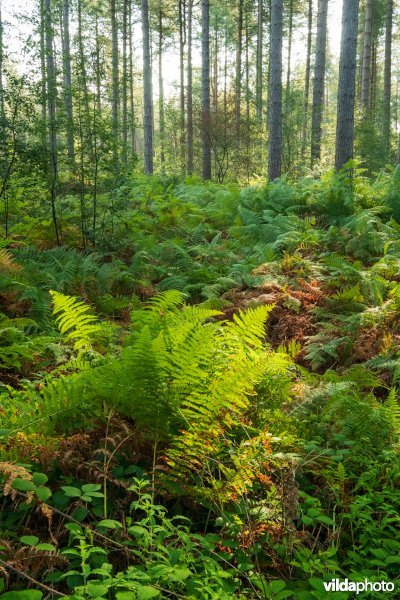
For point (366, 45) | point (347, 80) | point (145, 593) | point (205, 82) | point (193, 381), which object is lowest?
point (145, 593)

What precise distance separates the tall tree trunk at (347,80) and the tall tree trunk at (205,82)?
6097 mm

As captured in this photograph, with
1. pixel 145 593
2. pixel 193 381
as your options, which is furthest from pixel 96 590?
pixel 193 381

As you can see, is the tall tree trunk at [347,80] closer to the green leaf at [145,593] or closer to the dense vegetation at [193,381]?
the dense vegetation at [193,381]

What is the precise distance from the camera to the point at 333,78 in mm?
48344

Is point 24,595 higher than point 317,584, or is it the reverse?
point 24,595

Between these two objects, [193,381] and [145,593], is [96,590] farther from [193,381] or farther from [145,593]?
[193,381]

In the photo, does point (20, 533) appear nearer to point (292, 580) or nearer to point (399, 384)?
point (292, 580)

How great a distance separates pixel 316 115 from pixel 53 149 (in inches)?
463

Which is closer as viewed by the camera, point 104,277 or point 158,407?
point 158,407

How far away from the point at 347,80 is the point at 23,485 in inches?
389

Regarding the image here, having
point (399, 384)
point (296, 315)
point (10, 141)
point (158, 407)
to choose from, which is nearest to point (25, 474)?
point (158, 407)

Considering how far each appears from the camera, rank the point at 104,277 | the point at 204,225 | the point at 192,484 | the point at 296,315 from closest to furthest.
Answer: the point at 192,484
the point at 296,315
the point at 104,277
the point at 204,225

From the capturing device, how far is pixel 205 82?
49.5 ft

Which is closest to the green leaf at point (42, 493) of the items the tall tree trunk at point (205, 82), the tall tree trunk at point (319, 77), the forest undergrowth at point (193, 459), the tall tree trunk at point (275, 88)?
the forest undergrowth at point (193, 459)
